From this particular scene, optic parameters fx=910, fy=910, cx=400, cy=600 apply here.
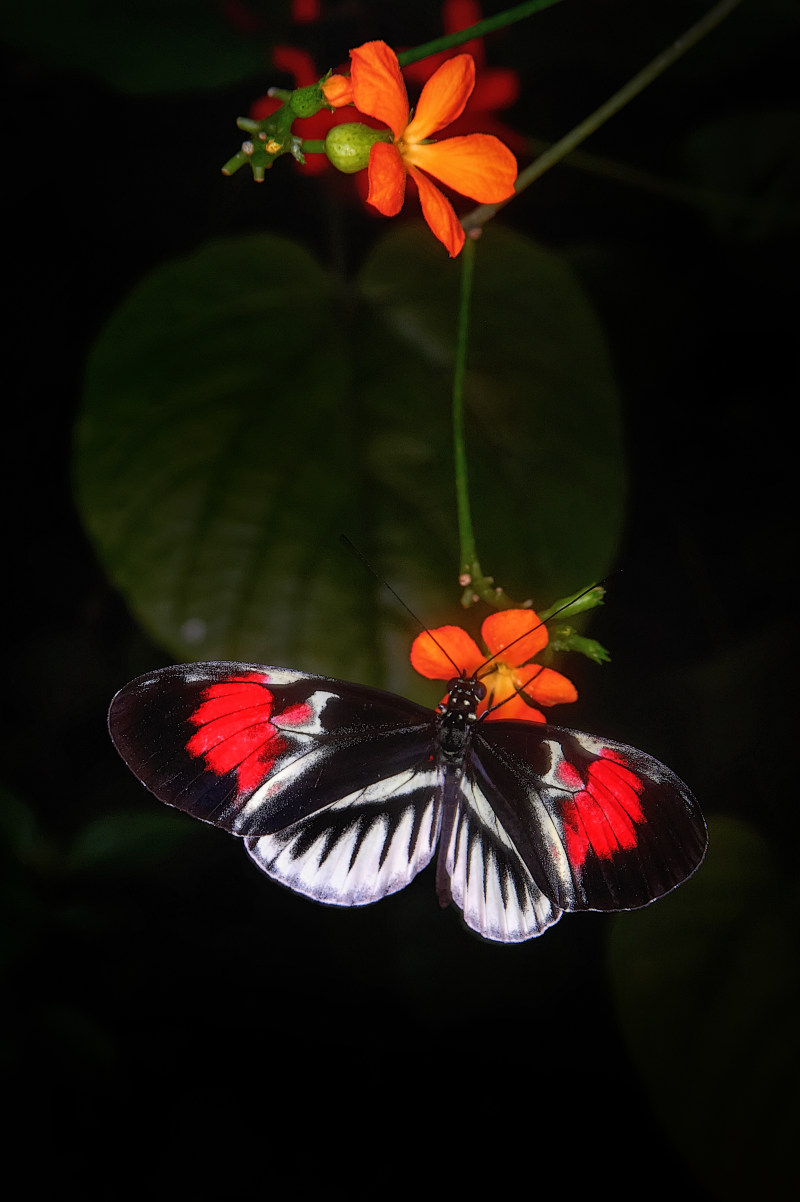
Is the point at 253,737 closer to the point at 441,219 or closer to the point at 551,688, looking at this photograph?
the point at 551,688

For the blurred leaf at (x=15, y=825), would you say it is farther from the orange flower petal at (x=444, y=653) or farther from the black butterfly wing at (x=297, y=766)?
the orange flower petal at (x=444, y=653)

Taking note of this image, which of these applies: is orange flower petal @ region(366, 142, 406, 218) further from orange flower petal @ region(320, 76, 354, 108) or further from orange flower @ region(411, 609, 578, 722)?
orange flower @ region(411, 609, 578, 722)

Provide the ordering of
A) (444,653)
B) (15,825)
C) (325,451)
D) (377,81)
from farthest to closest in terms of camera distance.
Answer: (15,825) → (325,451) → (444,653) → (377,81)

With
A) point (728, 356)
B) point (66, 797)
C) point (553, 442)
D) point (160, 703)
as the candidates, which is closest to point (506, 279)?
point (553, 442)

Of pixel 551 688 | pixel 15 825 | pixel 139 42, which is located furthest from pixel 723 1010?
pixel 139 42

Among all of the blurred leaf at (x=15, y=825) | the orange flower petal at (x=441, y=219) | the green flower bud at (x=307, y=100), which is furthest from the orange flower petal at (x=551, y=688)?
the blurred leaf at (x=15, y=825)
